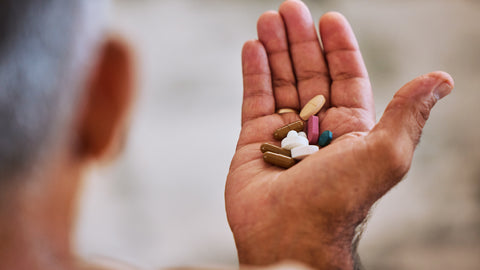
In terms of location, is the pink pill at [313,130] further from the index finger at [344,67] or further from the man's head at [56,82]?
the man's head at [56,82]

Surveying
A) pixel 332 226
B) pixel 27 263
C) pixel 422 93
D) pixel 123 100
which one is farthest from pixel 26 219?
pixel 422 93

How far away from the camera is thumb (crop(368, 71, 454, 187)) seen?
4.75ft

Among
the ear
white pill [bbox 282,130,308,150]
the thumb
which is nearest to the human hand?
the thumb

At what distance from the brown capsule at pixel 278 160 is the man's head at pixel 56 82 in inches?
41.9

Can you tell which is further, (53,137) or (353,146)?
(353,146)

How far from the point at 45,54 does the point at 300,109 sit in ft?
4.98

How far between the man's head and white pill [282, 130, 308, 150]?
44.9 inches

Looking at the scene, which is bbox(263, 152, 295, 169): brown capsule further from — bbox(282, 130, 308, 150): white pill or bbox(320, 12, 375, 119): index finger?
bbox(320, 12, 375, 119): index finger

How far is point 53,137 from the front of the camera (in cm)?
69

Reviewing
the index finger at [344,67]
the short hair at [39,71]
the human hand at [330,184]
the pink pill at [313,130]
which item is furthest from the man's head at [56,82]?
the index finger at [344,67]

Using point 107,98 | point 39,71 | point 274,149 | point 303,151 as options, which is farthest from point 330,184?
point 39,71

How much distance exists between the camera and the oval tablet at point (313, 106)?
1901 mm

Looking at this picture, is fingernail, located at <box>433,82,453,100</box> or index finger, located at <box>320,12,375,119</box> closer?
fingernail, located at <box>433,82,453,100</box>

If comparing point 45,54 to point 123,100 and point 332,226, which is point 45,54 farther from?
point 332,226
